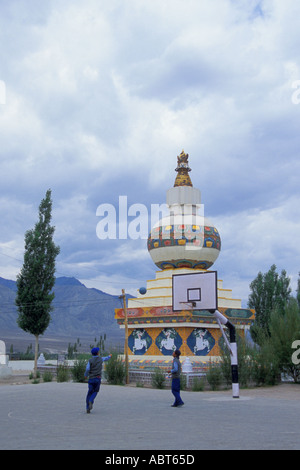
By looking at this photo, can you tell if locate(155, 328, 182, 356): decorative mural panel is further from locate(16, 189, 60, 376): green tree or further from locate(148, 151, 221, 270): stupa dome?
locate(16, 189, 60, 376): green tree

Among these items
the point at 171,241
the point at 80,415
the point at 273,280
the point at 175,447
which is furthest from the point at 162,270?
the point at 175,447

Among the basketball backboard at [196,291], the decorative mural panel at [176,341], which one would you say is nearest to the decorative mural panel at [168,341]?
the decorative mural panel at [176,341]

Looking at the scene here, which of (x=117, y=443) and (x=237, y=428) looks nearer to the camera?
(x=117, y=443)

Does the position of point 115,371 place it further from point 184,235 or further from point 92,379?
point 92,379

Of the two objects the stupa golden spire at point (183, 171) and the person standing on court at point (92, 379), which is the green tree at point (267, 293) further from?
the person standing on court at point (92, 379)

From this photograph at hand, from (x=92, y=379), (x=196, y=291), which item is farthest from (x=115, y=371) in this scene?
(x=92, y=379)

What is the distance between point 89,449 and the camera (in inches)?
329

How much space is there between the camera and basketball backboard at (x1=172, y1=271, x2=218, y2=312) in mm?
19984

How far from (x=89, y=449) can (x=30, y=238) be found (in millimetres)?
24809

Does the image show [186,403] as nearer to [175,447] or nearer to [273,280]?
[175,447]

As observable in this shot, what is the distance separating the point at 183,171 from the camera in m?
31.2

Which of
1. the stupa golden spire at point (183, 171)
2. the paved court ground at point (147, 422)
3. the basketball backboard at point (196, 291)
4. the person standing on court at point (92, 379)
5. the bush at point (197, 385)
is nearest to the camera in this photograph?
the paved court ground at point (147, 422)

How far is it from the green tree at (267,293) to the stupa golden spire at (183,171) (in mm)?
12133

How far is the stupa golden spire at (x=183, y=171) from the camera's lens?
30.8m
